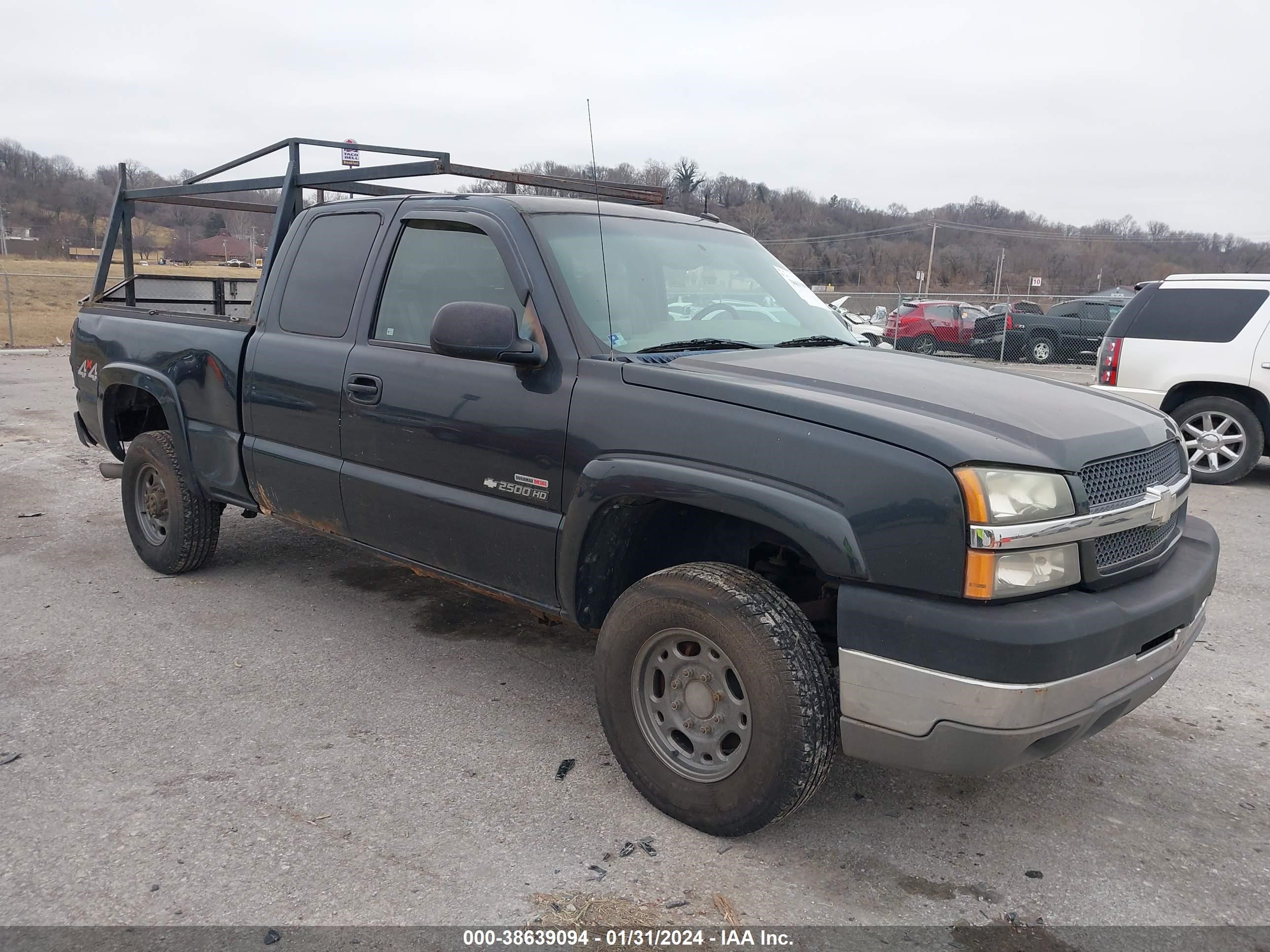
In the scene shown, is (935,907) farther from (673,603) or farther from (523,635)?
(523,635)

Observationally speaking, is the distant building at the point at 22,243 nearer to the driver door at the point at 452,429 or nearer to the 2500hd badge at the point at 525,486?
the driver door at the point at 452,429

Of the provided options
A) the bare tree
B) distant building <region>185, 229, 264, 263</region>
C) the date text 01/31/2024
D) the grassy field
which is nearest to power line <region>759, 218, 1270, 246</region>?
the bare tree

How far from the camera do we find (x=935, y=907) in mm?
2598

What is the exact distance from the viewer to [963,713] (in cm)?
238

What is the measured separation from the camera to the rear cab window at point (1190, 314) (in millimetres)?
8516

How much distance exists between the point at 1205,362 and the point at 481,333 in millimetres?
7840

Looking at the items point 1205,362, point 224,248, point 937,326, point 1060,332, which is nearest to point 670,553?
point 1205,362

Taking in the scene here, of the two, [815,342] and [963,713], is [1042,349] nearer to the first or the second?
[815,342]

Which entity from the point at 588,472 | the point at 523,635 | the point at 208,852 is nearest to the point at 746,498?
the point at 588,472

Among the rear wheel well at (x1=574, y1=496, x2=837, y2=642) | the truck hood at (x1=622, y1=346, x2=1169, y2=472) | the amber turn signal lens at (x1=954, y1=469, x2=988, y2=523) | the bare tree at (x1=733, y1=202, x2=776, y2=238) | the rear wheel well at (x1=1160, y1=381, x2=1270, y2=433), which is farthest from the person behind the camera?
the bare tree at (x1=733, y1=202, x2=776, y2=238)

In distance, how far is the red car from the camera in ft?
78.8

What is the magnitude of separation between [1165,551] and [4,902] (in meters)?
3.47

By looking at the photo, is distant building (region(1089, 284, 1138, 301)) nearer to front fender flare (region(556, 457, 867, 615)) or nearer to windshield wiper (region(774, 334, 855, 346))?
windshield wiper (region(774, 334, 855, 346))

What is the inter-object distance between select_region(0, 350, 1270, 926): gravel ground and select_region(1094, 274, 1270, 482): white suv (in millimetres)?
4439
